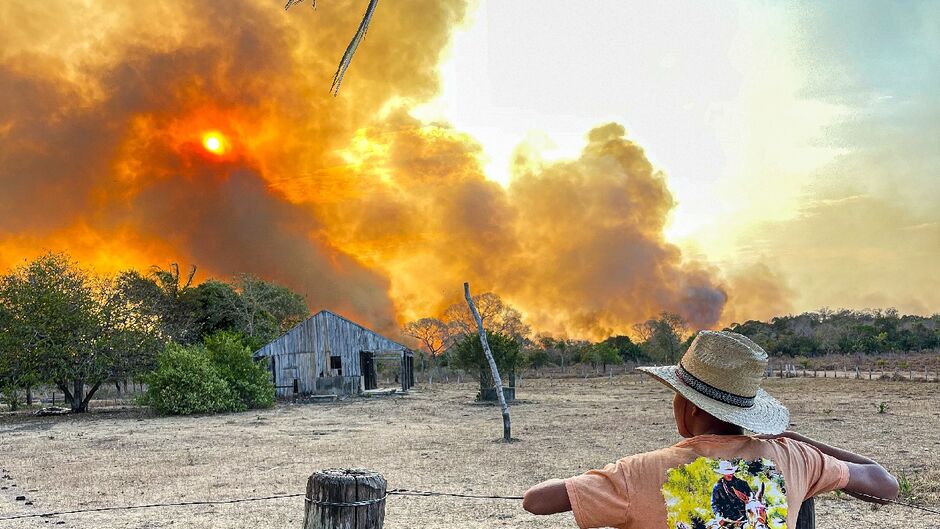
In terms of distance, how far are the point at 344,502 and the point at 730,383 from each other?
1562mm

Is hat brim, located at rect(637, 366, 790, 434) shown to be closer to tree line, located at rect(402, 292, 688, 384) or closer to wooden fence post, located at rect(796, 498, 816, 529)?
wooden fence post, located at rect(796, 498, 816, 529)

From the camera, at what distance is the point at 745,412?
7.66ft

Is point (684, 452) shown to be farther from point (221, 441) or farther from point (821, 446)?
point (221, 441)

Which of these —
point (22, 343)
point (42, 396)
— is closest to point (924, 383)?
point (22, 343)

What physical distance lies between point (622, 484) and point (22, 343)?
33.5 metres

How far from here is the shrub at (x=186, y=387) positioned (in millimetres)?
28125

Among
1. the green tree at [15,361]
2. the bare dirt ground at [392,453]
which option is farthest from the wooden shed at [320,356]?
the green tree at [15,361]

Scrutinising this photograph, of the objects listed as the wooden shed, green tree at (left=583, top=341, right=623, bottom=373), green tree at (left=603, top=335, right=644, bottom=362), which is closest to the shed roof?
the wooden shed

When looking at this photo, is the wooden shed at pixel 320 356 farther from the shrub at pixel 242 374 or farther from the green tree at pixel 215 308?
the green tree at pixel 215 308

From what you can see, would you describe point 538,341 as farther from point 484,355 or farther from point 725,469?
point 725,469

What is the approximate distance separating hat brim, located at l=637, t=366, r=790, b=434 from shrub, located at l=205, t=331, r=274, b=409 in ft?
98.5

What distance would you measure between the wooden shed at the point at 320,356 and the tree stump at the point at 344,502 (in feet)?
110

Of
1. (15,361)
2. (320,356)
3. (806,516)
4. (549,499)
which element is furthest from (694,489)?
(320,356)

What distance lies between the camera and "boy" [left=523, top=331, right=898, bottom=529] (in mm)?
2197
